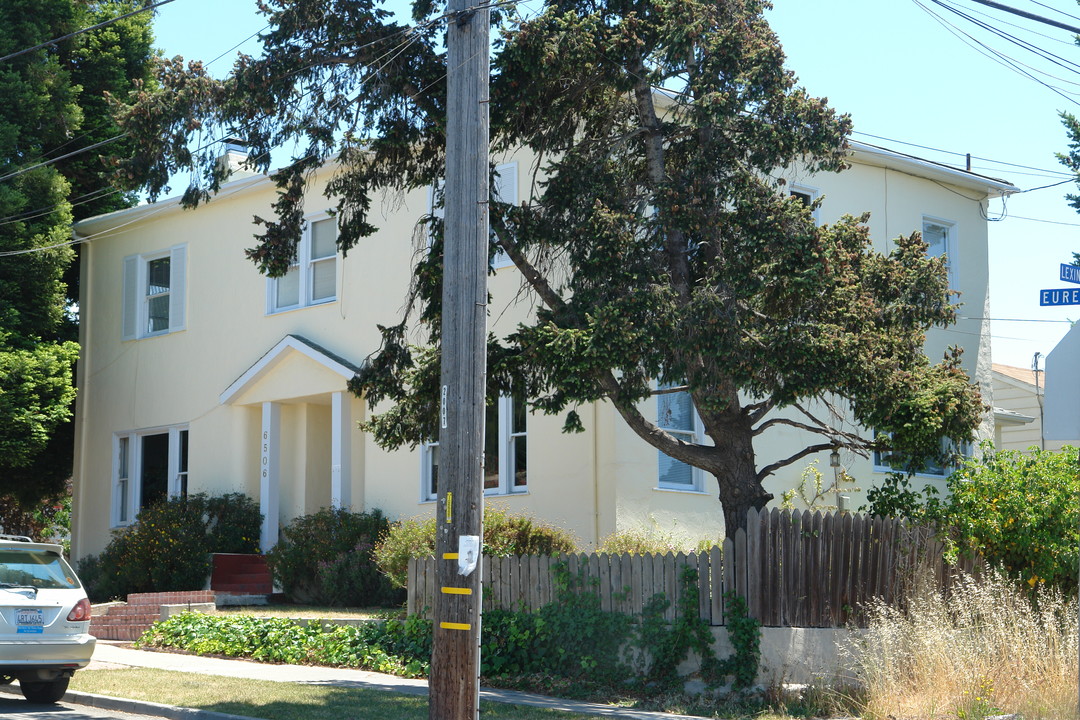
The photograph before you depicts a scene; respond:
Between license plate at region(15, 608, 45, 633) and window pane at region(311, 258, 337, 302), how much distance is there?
32.7ft

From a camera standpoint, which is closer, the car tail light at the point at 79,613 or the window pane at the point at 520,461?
the car tail light at the point at 79,613

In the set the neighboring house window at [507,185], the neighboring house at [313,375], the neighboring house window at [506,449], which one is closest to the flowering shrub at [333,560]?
the neighboring house at [313,375]

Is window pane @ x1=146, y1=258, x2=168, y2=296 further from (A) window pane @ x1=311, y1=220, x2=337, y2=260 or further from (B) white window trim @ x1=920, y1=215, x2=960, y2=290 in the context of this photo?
(B) white window trim @ x1=920, y1=215, x2=960, y2=290

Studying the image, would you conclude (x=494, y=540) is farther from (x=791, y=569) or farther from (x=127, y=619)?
(x=127, y=619)

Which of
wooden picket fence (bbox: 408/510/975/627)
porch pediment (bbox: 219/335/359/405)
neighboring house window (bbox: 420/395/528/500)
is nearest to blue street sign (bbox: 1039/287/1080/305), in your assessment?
wooden picket fence (bbox: 408/510/975/627)

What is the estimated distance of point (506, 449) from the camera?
17891 millimetres

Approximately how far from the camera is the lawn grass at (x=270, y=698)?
10.9 metres

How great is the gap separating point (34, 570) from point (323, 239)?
10.2 m

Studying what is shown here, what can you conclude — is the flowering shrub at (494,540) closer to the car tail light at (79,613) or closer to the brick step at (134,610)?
the brick step at (134,610)

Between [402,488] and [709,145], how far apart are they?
8.78 metres

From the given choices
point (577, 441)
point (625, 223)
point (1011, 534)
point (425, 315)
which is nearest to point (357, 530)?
point (577, 441)

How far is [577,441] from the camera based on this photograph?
16797mm

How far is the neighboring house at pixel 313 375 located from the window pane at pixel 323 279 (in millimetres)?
30

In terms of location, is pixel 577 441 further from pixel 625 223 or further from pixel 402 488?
pixel 625 223
